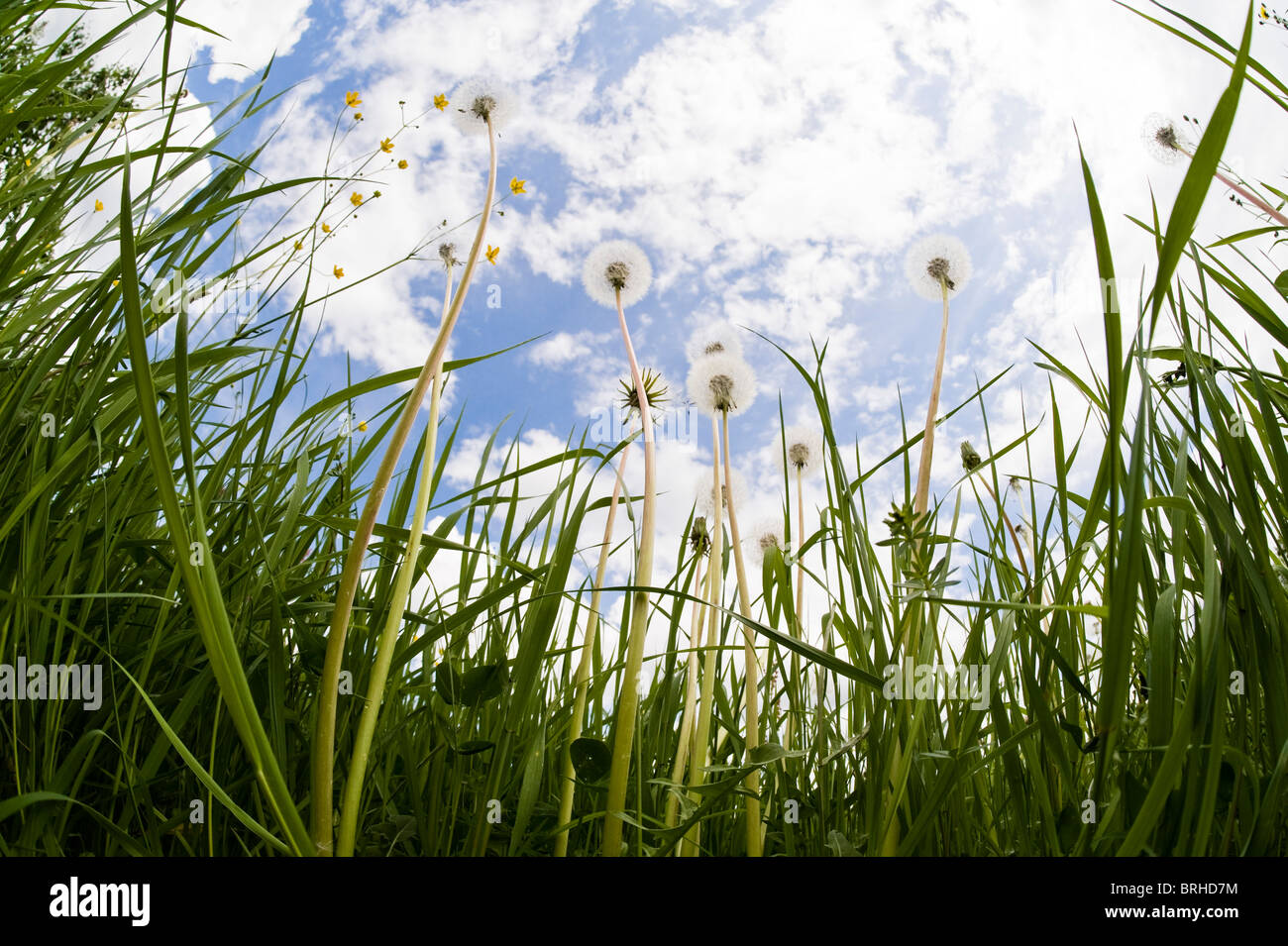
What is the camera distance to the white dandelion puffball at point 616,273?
1514 mm

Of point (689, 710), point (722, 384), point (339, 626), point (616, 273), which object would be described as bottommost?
point (689, 710)

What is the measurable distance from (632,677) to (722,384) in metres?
0.61

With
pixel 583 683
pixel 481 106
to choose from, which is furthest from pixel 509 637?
pixel 481 106

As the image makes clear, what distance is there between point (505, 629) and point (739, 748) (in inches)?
16.8

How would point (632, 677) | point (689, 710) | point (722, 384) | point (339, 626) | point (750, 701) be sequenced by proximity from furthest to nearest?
point (722, 384), point (689, 710), point (750, 701), point (632, 677), point (339, 626)

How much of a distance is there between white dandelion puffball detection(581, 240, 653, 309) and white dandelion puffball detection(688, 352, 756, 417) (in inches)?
8.7

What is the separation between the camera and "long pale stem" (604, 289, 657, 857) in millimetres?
920

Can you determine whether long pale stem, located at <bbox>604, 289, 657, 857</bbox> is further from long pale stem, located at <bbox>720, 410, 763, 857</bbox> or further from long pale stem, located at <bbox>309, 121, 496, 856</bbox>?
long pale stem, located at <bbox>309, 121, 496, 856</bbox>

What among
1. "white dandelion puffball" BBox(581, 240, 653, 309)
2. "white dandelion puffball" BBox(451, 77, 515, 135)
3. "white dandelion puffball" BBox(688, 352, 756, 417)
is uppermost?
"white dandelion puffball" BBox(451, 77, 515, 135)

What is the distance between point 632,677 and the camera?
3.15ft

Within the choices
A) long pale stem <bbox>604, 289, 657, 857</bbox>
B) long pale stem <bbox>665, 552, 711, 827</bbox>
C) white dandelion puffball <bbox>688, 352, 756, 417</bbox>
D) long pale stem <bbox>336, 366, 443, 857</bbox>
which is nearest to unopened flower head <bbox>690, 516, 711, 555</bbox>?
long pale stem <bbox>665, 552, 711, 827</bbox>

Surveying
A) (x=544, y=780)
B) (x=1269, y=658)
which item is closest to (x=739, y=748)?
(x=544, y=780)

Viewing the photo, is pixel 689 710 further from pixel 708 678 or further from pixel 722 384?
pixel 722 384
